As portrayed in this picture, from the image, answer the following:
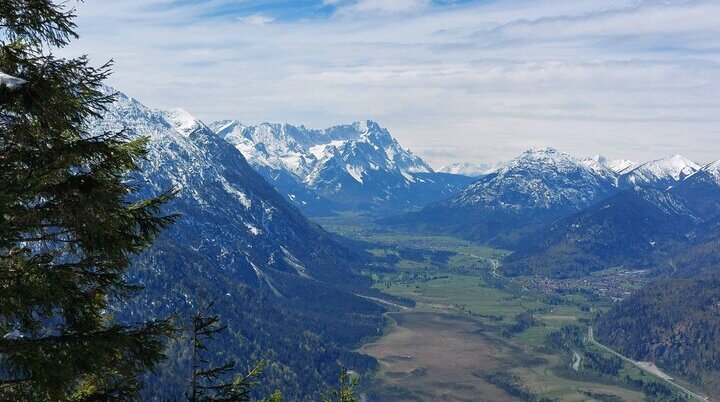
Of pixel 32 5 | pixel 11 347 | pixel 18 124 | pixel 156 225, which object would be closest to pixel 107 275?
pixel 156 225

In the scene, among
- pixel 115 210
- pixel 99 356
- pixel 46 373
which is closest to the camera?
pixel 46 373

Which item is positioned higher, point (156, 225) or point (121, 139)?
point (121, 139)

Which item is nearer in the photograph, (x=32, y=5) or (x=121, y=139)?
(x=32, y=5)

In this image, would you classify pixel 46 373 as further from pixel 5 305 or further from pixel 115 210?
pixel 115 210

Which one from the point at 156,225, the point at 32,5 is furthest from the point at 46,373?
the point at 32,5


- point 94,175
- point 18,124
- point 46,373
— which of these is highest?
point 18,124

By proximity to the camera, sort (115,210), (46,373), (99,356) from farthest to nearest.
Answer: (115,210), (99,356), (46,373)
